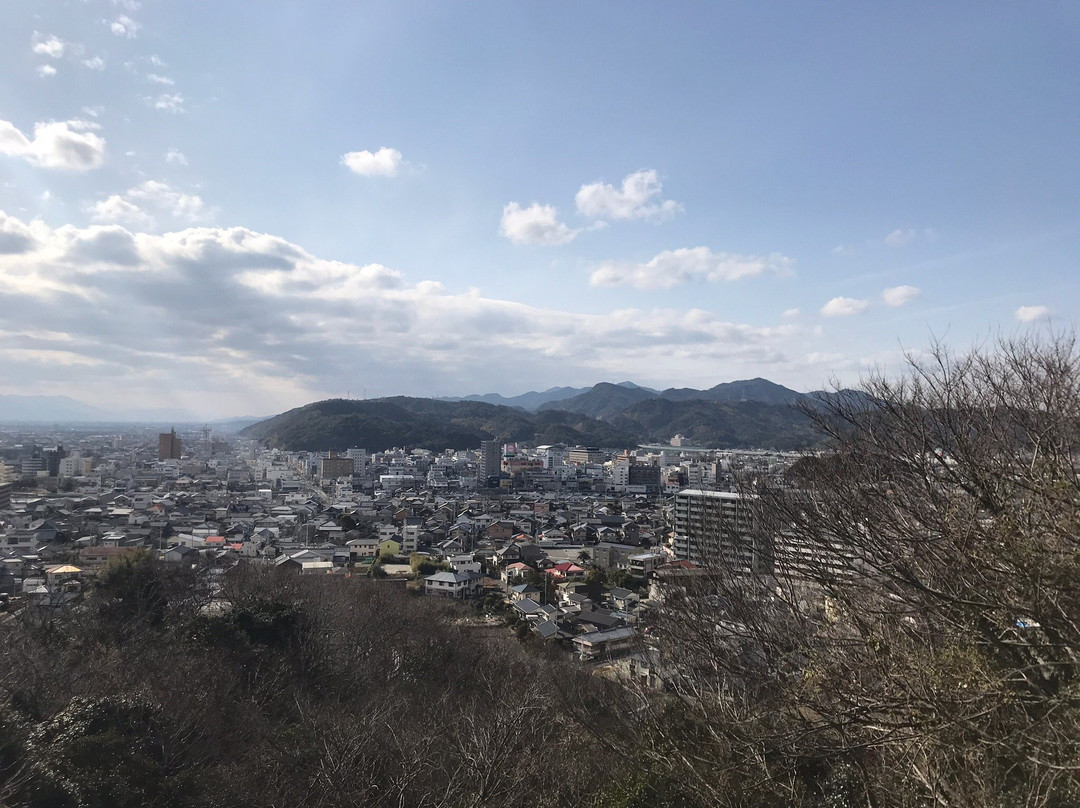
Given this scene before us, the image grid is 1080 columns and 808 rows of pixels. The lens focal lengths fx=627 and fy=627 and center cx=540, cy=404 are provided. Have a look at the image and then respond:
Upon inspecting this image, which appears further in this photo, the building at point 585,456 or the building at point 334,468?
the building at point 585,456

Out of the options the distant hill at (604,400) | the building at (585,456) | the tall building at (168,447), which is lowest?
the building at (585,456)

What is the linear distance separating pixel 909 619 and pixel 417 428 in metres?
51.2

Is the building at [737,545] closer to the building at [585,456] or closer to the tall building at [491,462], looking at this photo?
the tall building at [491,462]

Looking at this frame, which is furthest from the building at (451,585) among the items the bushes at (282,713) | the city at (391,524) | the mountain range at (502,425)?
the mountain range at (502,425)

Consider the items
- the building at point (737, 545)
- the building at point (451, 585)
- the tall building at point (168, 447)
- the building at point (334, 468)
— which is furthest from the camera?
the tall building at point (168, 447)

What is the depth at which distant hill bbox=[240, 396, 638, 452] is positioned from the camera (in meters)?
49.1

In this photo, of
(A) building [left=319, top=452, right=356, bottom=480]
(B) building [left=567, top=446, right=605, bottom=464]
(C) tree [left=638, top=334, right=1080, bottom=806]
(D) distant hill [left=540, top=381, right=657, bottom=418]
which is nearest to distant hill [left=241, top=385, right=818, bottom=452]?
(B) building [left=567, top=446, right=605, bottom=464]

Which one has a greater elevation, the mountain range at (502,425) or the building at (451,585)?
the mountain range at (502,425)

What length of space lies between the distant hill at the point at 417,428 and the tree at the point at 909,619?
46601 mm

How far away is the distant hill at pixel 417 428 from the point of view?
161 ft

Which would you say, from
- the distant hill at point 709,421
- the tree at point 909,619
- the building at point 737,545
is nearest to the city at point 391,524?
the building at point 737,545

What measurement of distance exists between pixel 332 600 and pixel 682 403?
228ft

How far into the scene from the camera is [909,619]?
3.27 m

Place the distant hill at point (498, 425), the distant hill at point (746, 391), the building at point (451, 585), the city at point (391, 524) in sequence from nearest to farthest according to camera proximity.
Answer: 1. the city at point (391, 524)
2. the building at point (451, 585)
3. the distant hill at point (498, 425)
4. the distant hill at point (746, 391)
